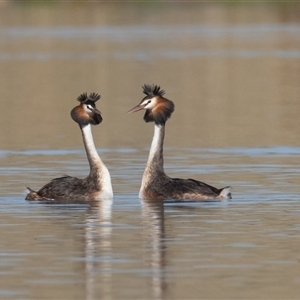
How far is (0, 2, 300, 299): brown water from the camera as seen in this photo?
13.4m

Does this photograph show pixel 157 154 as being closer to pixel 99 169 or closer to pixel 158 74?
pixel 99 169

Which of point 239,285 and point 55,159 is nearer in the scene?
point 239,285

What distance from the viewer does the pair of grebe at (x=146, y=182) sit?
18.7 meters

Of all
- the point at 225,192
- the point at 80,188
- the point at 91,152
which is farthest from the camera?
the point at 91,152

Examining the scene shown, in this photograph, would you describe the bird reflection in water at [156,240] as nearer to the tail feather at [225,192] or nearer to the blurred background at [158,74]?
the tail feather at [225,192]

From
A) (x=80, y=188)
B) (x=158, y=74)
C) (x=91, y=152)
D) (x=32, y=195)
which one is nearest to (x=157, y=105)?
(x=91, y=152)

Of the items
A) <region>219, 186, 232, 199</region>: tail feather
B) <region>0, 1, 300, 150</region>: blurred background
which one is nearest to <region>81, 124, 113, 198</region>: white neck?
<region>219, 186, 232, 199</region>: tail feather

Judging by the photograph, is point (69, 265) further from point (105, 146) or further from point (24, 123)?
point (24, 123)

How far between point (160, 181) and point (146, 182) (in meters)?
0.19

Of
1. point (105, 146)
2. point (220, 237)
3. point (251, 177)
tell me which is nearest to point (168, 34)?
point (105, 146)

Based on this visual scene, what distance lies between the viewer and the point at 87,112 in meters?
19.6

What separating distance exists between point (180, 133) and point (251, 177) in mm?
7509

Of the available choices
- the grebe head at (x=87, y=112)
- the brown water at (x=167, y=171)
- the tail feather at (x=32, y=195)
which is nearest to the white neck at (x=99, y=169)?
the grebe head at (x=87, y=112)

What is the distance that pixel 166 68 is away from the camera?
53781 mm
